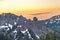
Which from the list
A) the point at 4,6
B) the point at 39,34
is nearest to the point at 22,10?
the point at 4,6

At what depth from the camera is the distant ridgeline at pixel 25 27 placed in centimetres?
634

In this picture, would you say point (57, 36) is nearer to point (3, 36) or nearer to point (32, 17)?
point (32, 17)

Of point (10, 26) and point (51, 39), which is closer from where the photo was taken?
point (51, 39)

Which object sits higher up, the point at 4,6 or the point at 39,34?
the point at 4,6

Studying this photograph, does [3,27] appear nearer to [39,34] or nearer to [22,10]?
[22,10]

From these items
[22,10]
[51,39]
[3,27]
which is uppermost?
[22,10]

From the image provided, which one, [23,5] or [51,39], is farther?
[23,5]

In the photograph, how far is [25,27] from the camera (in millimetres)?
6461

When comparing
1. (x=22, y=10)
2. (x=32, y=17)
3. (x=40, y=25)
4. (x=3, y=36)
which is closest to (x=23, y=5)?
(x=22, y=10)

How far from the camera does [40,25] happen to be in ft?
21.0

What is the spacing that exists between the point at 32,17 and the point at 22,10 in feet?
1.70

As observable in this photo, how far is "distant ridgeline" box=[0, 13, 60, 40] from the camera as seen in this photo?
20.8 ft

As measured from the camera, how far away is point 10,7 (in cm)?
654

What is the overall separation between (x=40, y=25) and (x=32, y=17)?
465 mm
